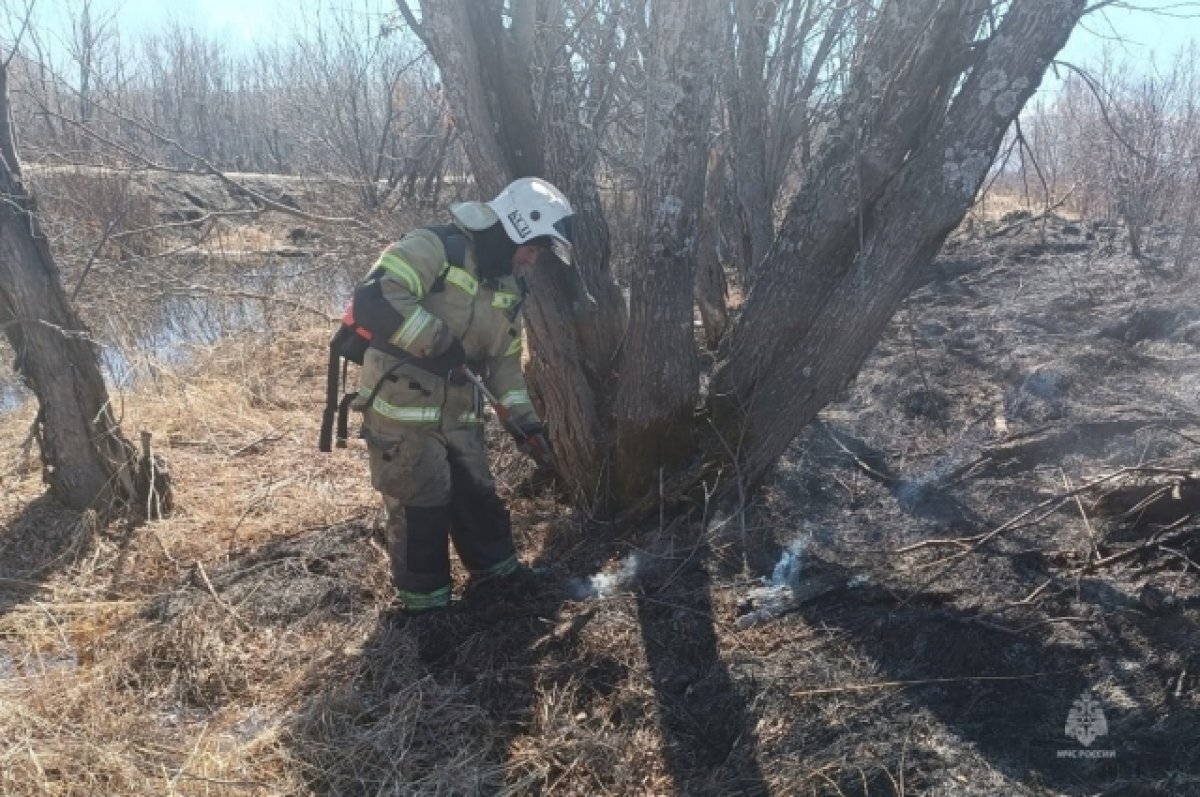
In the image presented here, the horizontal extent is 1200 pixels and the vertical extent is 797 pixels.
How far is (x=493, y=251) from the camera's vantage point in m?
3.63

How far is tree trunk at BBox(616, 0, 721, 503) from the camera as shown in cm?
390

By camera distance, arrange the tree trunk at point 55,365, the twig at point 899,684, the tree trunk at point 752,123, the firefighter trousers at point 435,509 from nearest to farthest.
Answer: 1. the twig at point 899,684
2. the firefighter trousers at point 435,509
3. the tree trunk at point 55,365
4. the tree trunk at point 752,123

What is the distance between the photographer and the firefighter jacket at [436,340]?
342cm

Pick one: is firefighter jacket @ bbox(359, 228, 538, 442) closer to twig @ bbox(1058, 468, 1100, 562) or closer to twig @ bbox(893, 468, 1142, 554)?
twig @ bbox(893, 468, 1142, 554)

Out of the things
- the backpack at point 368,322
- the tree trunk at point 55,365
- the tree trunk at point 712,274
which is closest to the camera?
the backpack at point 368,322

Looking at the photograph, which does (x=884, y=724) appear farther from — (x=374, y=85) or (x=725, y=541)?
(x=374, y=85)

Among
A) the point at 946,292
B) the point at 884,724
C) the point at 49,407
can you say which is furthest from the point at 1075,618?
the point at 946,292

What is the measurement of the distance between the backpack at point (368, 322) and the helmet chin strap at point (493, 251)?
0.07 meters

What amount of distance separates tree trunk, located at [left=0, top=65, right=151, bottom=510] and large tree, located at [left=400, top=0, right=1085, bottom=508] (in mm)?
2199

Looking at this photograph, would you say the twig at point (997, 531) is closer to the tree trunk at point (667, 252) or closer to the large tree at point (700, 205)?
the large tree at point (700, 205)

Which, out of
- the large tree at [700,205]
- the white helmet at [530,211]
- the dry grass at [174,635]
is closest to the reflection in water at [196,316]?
the dry grass at [174,635]

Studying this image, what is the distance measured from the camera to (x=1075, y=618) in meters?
3.07

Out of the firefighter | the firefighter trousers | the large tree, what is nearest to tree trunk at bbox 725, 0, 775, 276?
the large tree

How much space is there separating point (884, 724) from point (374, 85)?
17.3m
